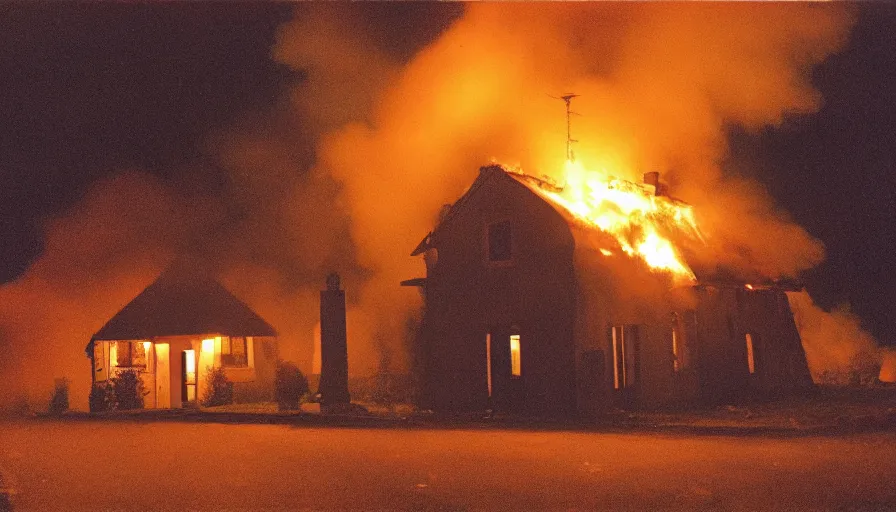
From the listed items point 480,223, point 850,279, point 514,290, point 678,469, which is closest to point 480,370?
point 514,290

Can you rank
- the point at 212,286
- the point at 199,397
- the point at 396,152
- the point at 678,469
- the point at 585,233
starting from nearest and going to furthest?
the point at 678,469 < the point at 585,233 < the point at 199,397 < the point at 212,286 < the point at 396,152

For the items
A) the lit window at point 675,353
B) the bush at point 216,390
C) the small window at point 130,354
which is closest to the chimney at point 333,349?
the bush at point 216,390

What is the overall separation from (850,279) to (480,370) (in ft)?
63.8

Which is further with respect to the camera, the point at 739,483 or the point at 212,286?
the point at 212,286

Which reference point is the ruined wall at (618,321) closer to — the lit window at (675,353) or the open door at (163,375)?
the lit window at (675,353)

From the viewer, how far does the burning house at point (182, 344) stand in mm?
28344

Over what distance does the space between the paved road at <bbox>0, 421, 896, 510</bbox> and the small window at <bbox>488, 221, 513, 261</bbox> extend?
6.00 metres

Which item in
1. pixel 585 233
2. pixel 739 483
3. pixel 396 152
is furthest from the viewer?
pixel 396 152

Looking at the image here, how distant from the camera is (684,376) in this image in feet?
79.5

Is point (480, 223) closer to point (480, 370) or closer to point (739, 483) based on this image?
point (480, 370)

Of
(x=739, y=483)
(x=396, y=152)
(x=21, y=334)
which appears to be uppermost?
(x=396, y=152)

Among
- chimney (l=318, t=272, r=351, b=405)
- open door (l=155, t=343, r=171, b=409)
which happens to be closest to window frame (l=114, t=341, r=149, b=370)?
open door (l=155, t=343, r=171, b=409)

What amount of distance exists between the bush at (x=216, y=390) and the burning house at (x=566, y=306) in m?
7.23

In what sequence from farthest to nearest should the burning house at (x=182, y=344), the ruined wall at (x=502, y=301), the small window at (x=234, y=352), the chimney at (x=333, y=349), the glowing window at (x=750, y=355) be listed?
1. the small window at (x=234, y=352)
2. the burning house at (x=182, y=344)
3. the glowing window at (x=750, y=355)
4. the chimney at (x=333, y=349)
5. the ruined wall at (x=502, y=301)
